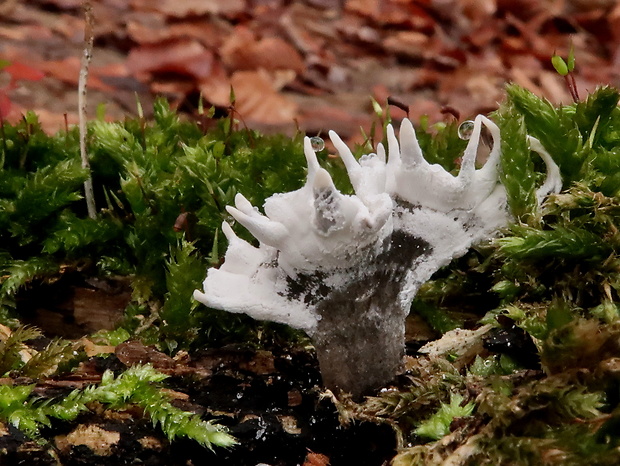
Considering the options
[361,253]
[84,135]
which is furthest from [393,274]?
[84,135]

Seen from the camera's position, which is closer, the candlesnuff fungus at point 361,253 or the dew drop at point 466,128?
the candlesnuff fungus at point 361,253

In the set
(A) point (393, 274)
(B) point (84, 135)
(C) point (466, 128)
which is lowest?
(B) point (84, 135)

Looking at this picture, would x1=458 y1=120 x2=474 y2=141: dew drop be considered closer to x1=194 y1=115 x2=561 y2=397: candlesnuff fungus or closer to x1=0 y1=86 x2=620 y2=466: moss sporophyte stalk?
x1=0 y1=86 x2=620 y2=466: moss sporophyte stalk

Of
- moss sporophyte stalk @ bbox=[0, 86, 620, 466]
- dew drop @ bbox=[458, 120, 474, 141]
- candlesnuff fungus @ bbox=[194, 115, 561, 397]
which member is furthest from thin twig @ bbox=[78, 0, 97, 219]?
dew drop @ bbox=[458, 120, 474, 141]

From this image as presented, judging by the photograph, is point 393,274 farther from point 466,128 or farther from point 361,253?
point 466,128

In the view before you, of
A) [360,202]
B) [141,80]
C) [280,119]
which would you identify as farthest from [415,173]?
[141,80]

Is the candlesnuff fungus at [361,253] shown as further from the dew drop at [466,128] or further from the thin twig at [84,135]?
the thin twig at [84,135]

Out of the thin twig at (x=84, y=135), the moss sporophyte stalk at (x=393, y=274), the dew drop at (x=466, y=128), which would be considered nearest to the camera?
the moss sporophyte stalk at (x=393, y=274)

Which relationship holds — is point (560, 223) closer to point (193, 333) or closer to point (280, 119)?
point (193, 333)

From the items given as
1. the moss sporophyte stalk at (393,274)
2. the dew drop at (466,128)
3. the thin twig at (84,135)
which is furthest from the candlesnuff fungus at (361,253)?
the thin twig at (84,135)
